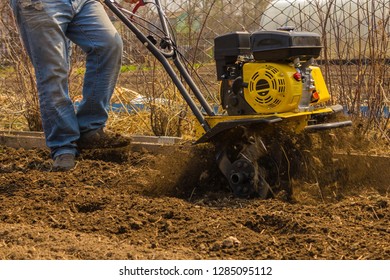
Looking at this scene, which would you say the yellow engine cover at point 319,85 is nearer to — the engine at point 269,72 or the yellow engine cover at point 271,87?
the engine at point 269,72

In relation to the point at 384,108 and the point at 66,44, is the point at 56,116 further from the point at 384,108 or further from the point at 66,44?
the point at 384,108

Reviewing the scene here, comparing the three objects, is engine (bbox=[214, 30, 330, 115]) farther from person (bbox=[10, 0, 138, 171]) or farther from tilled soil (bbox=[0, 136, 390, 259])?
person (bbox=[10, 0, 138, 171])

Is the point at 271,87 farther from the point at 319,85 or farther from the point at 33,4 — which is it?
the point at 33,4

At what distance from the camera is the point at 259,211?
3.51 meters

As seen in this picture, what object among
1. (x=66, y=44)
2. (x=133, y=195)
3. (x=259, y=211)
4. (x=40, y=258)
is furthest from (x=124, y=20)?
(x=40, y=258)

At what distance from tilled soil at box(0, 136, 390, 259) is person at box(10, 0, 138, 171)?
206 millimetres

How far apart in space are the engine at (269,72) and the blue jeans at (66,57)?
3.08 feet

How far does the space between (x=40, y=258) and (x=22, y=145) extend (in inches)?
103

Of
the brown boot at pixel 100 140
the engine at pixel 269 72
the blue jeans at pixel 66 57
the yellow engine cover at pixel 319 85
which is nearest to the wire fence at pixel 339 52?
the blue jeans at pixel 66 57

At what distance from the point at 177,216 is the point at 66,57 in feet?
→ 4.98

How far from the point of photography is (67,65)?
15.1 ft

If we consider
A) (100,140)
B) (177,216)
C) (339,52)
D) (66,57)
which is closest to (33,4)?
(66,57)

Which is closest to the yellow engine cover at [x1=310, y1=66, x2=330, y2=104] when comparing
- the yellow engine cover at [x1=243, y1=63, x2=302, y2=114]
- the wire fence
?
the yellow engine cover at [x1=243, y1=63, x2=302, y2=114]

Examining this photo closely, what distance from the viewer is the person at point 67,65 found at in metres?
4.43
